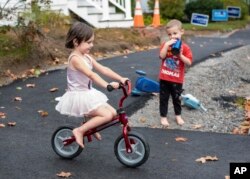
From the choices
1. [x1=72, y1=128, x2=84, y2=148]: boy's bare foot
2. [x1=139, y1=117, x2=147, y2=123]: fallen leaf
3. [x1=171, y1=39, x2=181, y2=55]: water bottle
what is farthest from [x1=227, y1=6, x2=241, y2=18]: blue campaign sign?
[x1=72, y1=128, x2=84, y2=148]: boy's bare foot

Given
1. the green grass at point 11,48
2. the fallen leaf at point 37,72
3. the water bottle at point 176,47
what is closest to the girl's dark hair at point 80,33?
the water bottle at point 176,47

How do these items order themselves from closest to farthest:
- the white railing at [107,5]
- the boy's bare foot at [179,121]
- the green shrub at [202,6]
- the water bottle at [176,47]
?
the water bottle at [176,47], the boy's bare foot at [179,121], the white railing at [107,5], the green shrub at [202,6]

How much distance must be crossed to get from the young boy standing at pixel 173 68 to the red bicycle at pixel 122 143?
5.40 feet

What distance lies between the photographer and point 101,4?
17.8 meters

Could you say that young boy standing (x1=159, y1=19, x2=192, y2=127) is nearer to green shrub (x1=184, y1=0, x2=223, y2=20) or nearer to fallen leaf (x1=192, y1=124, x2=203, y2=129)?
fallen leaf (x1=192, y1=124, x2=203, y2=129)

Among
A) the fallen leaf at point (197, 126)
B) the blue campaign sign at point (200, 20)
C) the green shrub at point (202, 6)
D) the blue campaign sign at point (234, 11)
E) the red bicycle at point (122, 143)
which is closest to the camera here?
the red bicycle at point (122, 143)

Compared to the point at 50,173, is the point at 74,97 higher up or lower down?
higher up

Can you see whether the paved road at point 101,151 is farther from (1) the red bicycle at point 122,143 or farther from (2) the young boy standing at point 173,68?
(2) the young boy standing at point 173,68

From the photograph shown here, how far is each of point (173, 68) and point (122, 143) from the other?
1.90m

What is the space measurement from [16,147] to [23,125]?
3.31ft

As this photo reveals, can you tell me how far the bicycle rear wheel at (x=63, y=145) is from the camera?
605 cm

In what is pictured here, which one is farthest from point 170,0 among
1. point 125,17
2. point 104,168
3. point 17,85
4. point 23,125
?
point 104,168

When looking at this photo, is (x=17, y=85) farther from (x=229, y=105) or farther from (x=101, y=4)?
(x=101, y=4)

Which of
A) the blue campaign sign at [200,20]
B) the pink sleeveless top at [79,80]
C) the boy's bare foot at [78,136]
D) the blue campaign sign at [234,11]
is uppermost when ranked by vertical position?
the pink sleeveless top at [79,80]
